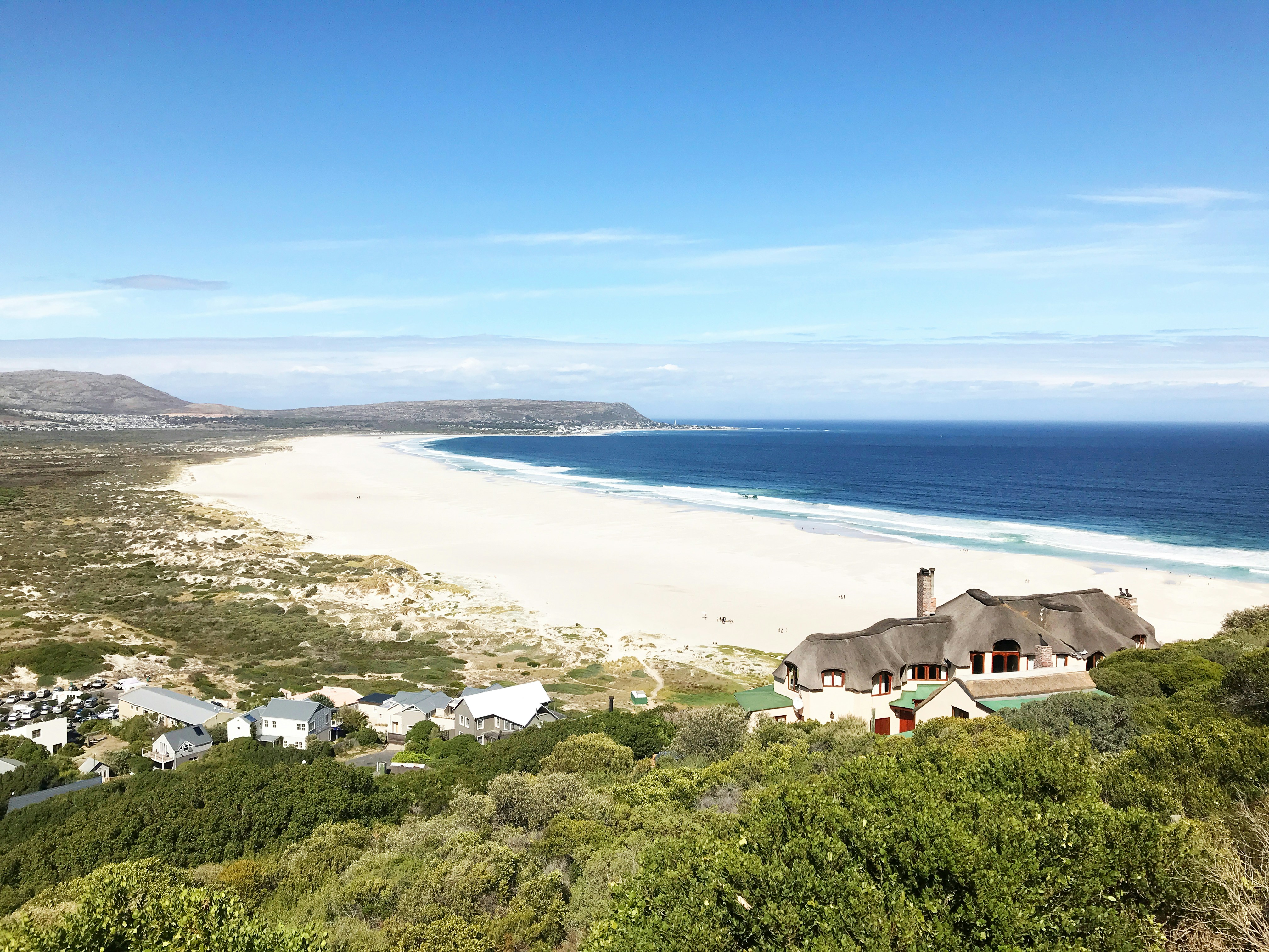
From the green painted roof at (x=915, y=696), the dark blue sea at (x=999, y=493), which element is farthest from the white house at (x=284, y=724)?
the dark blue sea at (x=999, y=493)

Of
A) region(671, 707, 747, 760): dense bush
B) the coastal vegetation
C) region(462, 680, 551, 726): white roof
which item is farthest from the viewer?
region(462, 680, 551, 726): white roof

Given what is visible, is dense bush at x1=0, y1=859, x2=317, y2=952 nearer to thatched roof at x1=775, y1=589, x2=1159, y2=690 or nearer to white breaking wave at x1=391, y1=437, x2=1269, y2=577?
thatched roof at x1=775, y1=589, x2=1159, y2=690

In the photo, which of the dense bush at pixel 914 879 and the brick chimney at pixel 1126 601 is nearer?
the dense bush at pixel 914 879

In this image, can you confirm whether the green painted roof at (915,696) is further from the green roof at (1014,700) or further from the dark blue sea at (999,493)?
the dark blue sea at (999,493)

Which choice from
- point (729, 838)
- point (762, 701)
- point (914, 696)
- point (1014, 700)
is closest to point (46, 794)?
point (729, 838)

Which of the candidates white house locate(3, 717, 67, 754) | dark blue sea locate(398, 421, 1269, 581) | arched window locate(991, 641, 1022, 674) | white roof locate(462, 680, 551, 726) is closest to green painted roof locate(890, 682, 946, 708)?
arched window locate(991, 641, 1022, 674)

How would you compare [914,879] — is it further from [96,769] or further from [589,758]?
[96,769]
